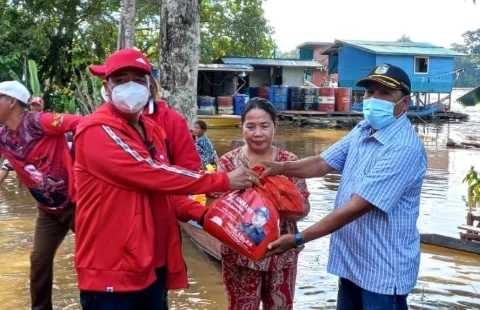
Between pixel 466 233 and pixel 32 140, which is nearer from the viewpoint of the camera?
pixel 32 140

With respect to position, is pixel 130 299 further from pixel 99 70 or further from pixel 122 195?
pixel 99 70

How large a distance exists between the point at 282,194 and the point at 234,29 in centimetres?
3206

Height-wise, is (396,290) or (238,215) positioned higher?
(238,215)

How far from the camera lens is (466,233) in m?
8.23

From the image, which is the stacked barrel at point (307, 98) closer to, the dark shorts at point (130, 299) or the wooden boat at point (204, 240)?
the wooden boat at point (204, 240)

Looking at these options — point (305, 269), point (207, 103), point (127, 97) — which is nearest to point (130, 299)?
point (127, 97)

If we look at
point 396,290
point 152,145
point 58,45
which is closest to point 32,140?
point 152,145

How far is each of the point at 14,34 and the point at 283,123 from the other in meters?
14.2

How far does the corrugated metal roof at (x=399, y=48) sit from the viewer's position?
116 ft

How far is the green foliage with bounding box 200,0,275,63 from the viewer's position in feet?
106

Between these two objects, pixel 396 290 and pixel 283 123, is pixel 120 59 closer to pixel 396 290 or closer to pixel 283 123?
pixel 396 290

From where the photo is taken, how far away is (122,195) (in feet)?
8.95

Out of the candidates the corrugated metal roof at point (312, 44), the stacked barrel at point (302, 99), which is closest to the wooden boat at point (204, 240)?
the stacked barrel at point (302, 99)

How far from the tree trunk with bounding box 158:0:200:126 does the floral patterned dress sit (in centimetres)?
292
